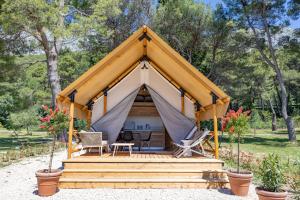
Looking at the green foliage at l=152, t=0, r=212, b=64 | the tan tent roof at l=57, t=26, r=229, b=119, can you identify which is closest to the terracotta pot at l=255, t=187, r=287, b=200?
the tan tent roof at l=57, t=26, r=229, b=119

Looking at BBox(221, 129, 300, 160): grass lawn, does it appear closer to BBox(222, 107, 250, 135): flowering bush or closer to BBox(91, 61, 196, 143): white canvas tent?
BBox(91, 61, 196, 143): white canvas tent

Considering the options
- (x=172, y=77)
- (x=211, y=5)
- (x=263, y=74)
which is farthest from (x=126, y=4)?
(x=263, y=74)

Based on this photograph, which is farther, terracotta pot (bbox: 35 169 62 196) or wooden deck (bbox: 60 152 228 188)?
wooden deck (bbox: 60 152 228 188)

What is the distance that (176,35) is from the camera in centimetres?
1925

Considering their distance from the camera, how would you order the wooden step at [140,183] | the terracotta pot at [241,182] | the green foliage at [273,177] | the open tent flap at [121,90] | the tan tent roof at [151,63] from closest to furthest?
the green foliage at [273,177], the terracotta pot at [241,182], the wooden step at [140,183], the tan tent roof at [151,63], the open tent flap at [121,90]

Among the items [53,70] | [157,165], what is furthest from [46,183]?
[53,70]

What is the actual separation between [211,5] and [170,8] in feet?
9.82

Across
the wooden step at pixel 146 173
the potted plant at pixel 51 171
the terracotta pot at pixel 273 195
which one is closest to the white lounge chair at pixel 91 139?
the wooden step at pixel 146 173

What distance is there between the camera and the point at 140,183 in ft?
20.9

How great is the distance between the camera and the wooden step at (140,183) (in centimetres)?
629

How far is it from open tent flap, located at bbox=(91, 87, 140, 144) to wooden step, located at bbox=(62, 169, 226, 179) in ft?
8.49

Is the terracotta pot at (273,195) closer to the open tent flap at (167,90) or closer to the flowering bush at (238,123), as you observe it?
the flowering bush at (238,123)

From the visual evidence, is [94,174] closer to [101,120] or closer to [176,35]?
[101,120]

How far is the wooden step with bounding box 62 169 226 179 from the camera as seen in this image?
256 inches
